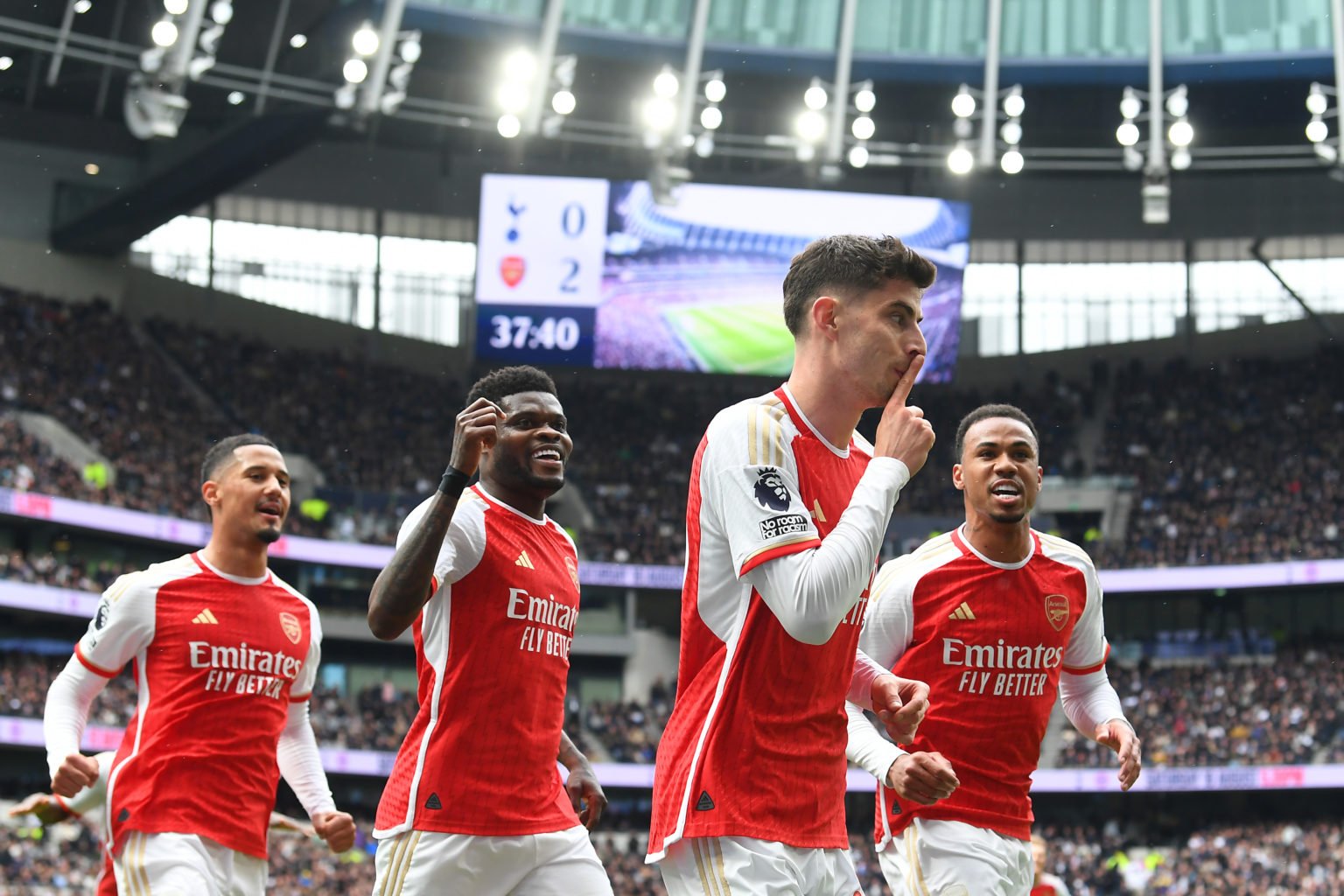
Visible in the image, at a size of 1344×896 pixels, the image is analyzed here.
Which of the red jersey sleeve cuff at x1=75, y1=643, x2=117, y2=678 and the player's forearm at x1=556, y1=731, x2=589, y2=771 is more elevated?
the red jersey sleeve cuff at x1=75, y1=643, x2=117, y2=678

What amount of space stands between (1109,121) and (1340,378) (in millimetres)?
8526

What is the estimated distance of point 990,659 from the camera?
19.6ft

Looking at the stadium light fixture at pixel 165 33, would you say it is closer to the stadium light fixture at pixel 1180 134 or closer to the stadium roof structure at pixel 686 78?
the stadium roof structure at pixel 686 78

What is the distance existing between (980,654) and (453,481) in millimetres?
2286

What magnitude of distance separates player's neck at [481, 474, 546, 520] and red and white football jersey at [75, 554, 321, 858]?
1.67 meters

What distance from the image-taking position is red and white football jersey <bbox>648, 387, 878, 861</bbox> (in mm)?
4004

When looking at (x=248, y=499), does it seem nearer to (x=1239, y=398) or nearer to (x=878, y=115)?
(x=878, y=115)

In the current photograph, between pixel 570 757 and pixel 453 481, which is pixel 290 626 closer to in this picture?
pixel 570 757

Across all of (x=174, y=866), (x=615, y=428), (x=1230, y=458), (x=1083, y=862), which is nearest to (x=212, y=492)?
(x=174, y=866)

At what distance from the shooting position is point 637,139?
34.9m

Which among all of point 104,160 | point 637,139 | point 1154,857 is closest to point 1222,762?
point 1154,857

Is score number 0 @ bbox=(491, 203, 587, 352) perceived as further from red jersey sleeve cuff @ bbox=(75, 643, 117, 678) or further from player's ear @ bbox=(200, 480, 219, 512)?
red jersey sleeve cuff @ bbox=(75, 643, 117, 678)

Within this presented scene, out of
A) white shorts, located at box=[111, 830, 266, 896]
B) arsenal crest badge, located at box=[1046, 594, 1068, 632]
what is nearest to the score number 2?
white shorts, located at box=[111, 830, 266, 896]

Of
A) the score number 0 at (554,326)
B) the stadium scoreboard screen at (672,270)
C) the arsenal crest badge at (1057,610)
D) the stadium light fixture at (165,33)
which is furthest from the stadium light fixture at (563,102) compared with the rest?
the arsenal crest badge at (1057,610)
